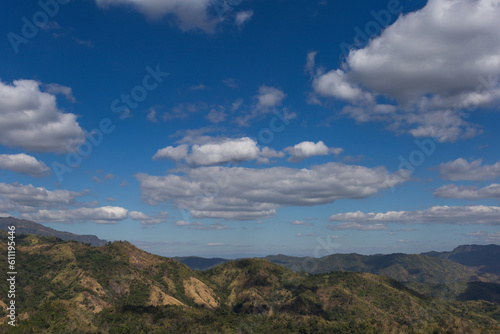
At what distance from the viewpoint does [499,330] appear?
194375 millimetres

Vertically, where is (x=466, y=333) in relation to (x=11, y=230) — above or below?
below

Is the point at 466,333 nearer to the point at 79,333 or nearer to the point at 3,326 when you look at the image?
the point at 79,333

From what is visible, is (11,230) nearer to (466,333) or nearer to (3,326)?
(3,326)

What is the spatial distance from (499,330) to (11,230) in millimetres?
289304

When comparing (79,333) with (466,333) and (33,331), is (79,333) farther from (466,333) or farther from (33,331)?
(466,333)

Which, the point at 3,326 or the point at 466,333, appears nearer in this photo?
the point at 3,326

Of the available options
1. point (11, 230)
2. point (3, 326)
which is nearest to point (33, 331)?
point (3, 326)

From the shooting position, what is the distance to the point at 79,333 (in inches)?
7667

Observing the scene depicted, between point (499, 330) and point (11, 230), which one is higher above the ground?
point (11, 230)

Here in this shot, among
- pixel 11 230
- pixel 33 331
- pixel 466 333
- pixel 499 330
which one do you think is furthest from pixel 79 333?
pixel 499 330

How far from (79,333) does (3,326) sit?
1569 inches

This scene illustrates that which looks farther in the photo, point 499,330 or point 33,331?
point 499,330

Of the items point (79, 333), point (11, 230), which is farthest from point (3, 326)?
point (11, 230)

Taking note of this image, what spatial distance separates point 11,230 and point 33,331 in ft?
185
